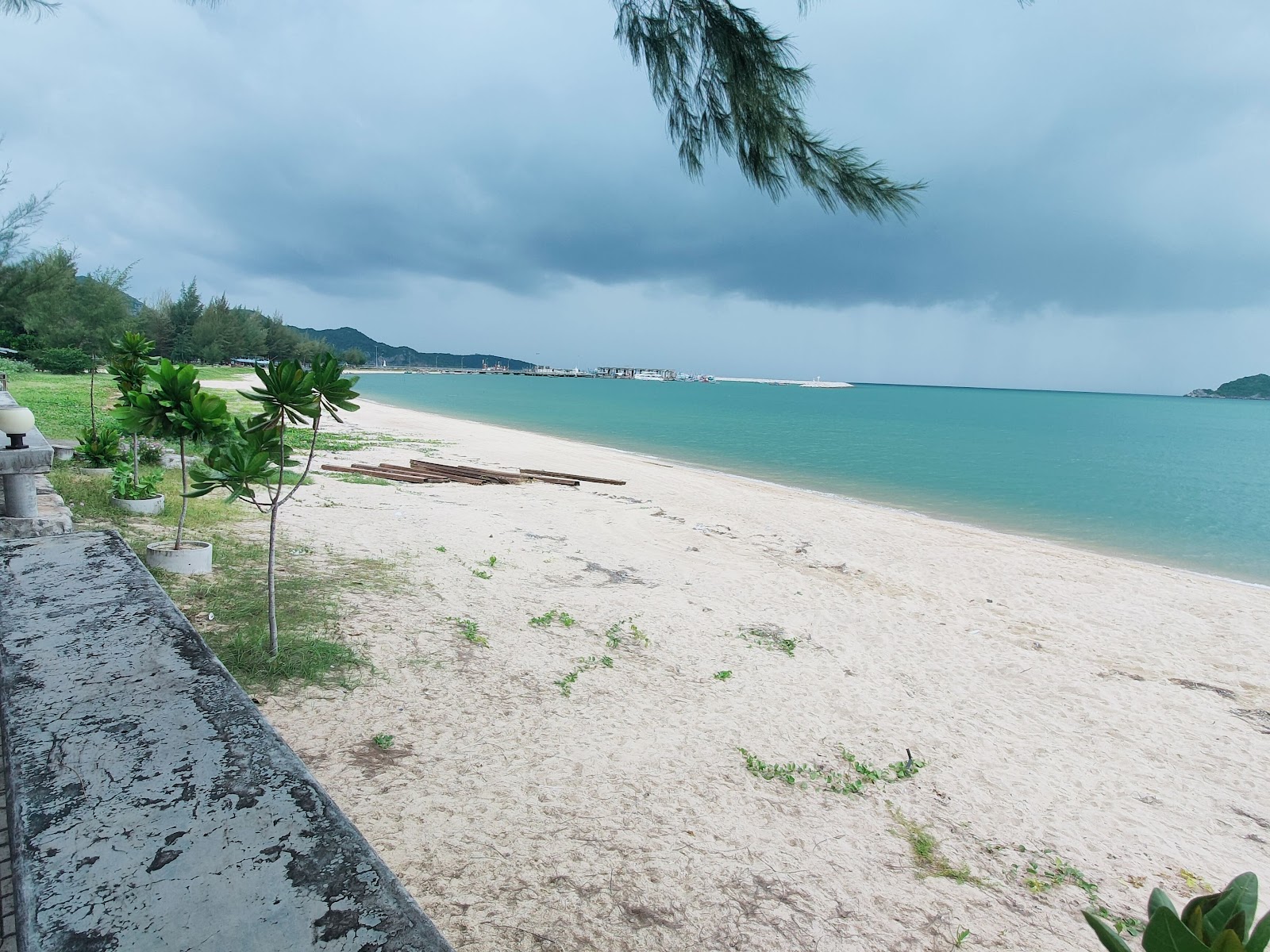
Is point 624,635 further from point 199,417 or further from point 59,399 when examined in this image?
point 59,399

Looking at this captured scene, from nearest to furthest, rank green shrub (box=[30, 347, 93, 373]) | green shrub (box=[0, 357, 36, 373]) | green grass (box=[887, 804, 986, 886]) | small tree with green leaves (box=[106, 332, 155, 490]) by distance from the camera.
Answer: green grass (box=[887, 804, 986, 886])
small tree with green leaves (box=[106, 332, 155, 490])
green shrub (box=[0, 357, 36, 373])
green shrub (box=[30, 347, 93, 373])

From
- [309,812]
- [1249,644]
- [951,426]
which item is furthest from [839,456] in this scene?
[951,426]

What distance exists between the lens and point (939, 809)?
3674 mm

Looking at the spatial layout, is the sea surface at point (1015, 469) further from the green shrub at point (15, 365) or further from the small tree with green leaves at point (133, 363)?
the green shrub at point (15, 365)

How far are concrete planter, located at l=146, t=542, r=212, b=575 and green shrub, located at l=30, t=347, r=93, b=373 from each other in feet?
79.6

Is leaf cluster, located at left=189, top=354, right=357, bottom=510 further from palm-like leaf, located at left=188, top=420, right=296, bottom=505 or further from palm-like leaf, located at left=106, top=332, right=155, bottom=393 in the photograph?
palm-like leaf, located at left=106, top=332, right=155, bottom=393

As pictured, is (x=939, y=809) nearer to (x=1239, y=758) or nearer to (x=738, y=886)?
(x=738, y=886)

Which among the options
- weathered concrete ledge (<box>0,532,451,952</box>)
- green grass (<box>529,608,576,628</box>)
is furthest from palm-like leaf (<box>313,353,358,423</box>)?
green grass (<box>529,608,576,628</box>)

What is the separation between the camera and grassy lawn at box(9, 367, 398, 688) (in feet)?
14.0

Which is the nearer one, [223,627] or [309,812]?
[309,812]

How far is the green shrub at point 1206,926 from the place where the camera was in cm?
86

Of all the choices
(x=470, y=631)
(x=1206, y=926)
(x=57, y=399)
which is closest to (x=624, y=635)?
(x=470, y=631)

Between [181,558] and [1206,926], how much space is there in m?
6.27

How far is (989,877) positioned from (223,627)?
15.4ft
